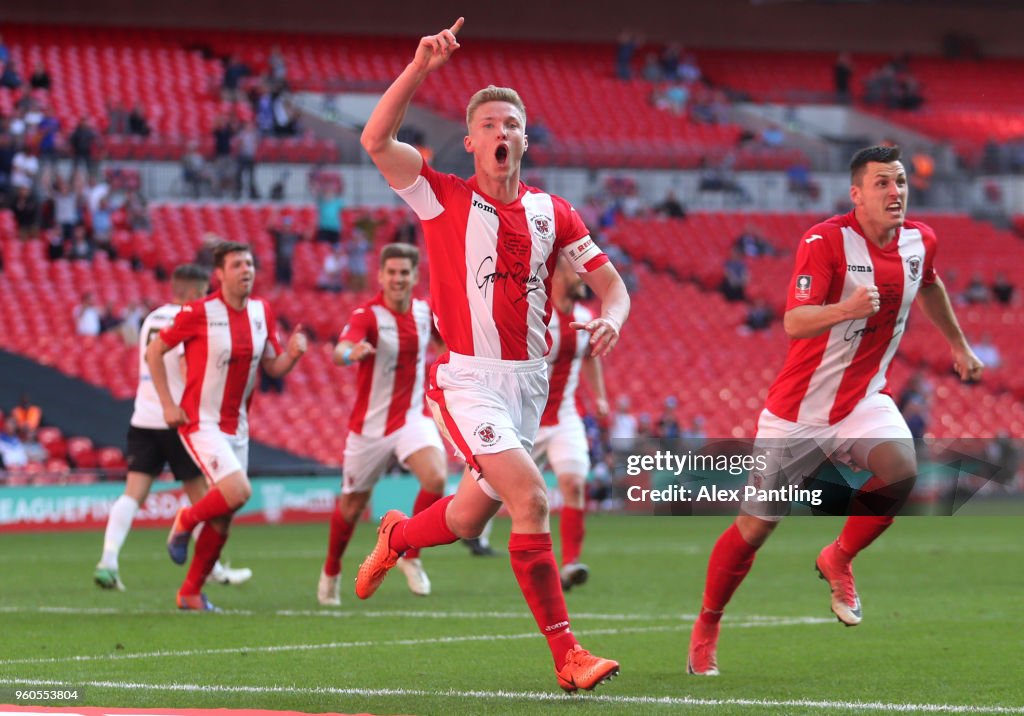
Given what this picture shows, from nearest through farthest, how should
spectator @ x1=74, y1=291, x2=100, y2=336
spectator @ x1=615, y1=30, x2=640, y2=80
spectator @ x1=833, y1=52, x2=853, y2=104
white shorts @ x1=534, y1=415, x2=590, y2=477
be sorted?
white shorts @ x1=534, y1=415, x2=590, y2=477 → spectator @ x1=74, y1=291, x2=100, y2=336 → spectator @ x1=615, y1=30, x2=640, y2=80 → spectator @ x1=833, y1=52, x2=853, y2=104

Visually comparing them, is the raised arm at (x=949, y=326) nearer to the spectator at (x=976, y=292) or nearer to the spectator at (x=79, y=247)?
the spectator at (x=79, y=247)

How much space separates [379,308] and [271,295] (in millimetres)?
15617

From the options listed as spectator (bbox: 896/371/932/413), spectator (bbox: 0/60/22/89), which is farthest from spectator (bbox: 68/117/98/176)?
spectator (bbox: 896/371/932/413)

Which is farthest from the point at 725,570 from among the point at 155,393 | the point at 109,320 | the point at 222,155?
the point at 222,155

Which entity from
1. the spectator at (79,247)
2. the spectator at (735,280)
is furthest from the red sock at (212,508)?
the spectator at (735,280)

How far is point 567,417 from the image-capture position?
1330 centimetres

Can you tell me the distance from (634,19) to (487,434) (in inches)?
1414

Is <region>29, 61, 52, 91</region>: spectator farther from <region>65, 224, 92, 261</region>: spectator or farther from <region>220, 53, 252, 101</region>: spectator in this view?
<region>65, 224, 92, 261</region>: spectator

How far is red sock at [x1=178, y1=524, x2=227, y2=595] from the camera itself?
10.7 meters

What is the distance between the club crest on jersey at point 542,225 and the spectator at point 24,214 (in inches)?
834

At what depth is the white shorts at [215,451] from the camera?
10.8 metres

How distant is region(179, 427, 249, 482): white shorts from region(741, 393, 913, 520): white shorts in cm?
418

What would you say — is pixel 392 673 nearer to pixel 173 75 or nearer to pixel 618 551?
pixel 618 551

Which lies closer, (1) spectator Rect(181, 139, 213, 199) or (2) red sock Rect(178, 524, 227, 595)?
(2) red sock Rect(178, 524, 227, 595)
